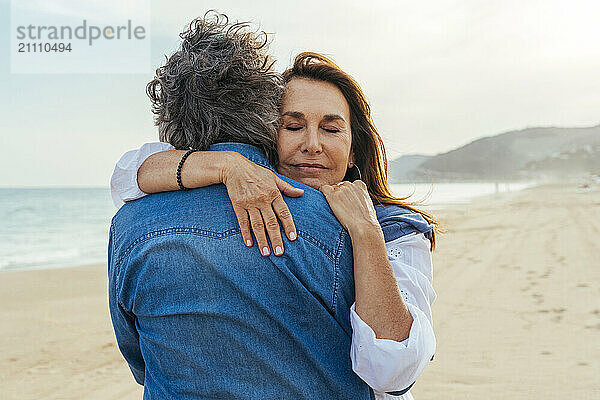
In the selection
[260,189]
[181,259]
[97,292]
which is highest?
[260,189]

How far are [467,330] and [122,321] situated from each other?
17.5ft

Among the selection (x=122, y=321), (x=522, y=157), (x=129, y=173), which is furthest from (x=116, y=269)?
(x=522, y=157)

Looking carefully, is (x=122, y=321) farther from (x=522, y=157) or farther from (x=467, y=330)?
(x=522, y=157)

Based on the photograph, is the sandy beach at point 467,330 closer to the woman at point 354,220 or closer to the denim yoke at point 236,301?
the woman at point 354,220

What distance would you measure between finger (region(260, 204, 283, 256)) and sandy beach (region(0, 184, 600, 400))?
3570mm

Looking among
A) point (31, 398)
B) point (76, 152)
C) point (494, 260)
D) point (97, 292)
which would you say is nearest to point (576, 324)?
point (494, 260)

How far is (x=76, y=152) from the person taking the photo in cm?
4619

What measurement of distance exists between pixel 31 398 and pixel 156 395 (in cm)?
400

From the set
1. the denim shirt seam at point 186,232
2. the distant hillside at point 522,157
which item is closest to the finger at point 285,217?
the denim shirt seam at point 186,232

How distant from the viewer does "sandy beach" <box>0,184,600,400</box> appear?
4895 millimetres

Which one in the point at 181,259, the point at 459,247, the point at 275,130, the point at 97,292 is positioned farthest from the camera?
the point at 459,247

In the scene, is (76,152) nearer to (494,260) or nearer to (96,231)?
(96,231)

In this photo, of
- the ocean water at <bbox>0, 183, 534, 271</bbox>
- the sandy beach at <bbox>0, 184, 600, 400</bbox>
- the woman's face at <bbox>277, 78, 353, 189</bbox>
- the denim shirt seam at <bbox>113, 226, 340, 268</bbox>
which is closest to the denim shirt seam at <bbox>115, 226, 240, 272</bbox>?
the denim shirt seam at <bbox>113, 226, 340, 268</bbox>

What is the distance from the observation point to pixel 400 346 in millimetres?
1341
